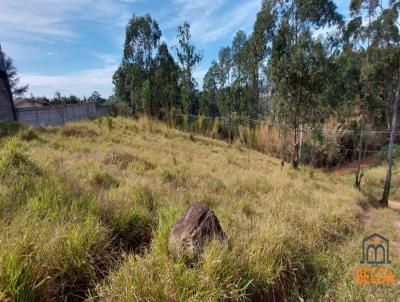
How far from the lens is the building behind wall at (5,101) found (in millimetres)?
8047

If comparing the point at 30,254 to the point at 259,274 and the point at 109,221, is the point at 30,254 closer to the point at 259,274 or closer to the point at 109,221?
the point at 109,221

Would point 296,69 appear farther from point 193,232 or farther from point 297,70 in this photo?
point 193,232

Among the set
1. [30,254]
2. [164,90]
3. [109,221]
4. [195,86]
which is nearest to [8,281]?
[30,254]

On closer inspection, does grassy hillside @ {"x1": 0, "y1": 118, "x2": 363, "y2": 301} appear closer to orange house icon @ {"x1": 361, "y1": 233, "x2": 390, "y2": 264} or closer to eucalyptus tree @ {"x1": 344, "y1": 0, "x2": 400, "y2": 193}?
orange house icon @ {"x1": 361, "y1": 233, "x2": 390, "y2": 264}

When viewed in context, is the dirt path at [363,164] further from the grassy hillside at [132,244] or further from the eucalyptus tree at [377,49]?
the grassy hillside at [132,244]

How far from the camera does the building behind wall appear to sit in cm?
805

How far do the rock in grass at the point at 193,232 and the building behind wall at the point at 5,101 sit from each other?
9196 mm

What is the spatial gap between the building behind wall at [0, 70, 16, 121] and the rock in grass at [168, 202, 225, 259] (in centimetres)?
920

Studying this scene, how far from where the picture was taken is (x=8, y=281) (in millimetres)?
1195

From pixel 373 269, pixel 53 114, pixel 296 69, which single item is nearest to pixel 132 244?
pixel 373 269

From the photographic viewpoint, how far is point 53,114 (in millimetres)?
10508

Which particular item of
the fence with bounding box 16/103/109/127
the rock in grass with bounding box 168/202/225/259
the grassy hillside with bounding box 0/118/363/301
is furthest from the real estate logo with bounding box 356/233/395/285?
the fence with bounding box 16/103/109/127

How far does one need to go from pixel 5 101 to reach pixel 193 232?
32.1 feet

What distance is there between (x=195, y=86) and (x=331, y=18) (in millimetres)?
9474
